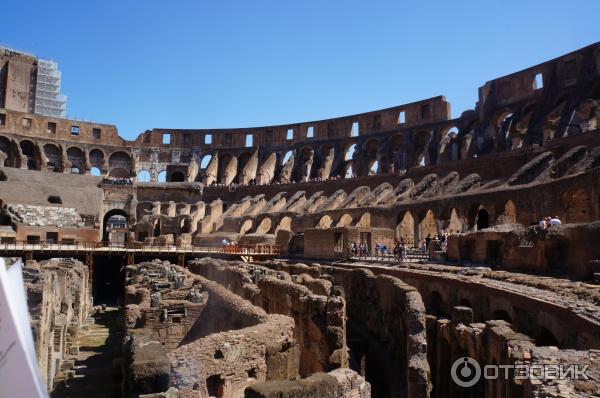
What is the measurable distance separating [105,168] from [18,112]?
10.3 m

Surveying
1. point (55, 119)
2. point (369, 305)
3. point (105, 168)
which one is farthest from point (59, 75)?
point (369, 305)

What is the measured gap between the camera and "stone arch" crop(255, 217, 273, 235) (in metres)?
42.0

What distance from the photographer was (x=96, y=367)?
519 inches

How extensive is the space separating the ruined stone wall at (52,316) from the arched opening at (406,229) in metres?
19.0

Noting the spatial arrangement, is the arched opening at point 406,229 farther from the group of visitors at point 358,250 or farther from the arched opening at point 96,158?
the arched opening at point 96,158

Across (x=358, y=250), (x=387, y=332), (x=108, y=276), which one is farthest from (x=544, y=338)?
(x=108, y=276)

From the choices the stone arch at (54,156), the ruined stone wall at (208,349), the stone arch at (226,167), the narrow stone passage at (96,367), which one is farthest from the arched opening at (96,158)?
the ruined stone wall at (208,349)

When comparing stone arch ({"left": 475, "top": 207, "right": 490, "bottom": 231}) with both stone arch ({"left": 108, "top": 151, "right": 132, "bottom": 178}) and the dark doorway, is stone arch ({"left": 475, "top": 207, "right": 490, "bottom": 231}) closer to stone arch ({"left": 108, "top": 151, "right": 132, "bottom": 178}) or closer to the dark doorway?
the dark doorway

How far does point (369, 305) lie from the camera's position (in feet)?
52.7

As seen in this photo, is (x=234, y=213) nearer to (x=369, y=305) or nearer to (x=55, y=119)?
(x=55, y=119)

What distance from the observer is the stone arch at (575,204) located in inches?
801

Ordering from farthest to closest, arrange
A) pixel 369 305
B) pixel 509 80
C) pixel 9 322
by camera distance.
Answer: pixel 509 80 < pixel 369 305 < pixel 9 322

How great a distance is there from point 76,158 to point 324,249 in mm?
39909

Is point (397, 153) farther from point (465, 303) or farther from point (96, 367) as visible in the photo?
point (96, 367)
